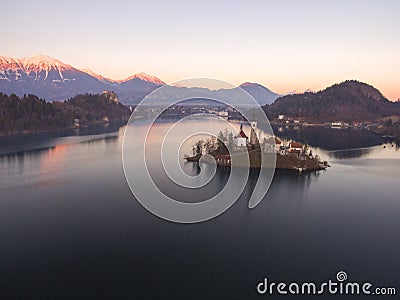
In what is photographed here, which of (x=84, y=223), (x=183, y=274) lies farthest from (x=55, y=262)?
(x=183, y=274)

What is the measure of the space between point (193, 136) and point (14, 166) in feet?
33.8

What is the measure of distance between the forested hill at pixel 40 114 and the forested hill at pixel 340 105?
19.4 metres

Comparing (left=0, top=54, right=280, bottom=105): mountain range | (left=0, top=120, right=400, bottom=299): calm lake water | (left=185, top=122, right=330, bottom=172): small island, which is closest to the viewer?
(left=0, top=120, right=400, bottom=299): calm lake water

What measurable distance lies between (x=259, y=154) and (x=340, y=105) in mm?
33170

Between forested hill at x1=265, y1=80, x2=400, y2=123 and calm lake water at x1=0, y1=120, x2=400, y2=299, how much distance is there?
89.7ft

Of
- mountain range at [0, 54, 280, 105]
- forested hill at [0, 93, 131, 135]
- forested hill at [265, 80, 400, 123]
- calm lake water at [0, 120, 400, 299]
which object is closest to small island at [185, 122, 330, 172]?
calm lake water at [0, 120, 400, 299]

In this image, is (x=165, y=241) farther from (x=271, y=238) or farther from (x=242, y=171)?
(x=242, y=171)

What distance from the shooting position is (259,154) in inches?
462

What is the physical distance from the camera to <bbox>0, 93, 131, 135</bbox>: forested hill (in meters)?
21.2

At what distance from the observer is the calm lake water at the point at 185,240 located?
4.52m

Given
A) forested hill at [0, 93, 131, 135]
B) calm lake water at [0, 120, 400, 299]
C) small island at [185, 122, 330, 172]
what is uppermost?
forested hill at [0, 93, 131, 135]

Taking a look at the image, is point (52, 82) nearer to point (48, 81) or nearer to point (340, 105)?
point (48, 81)

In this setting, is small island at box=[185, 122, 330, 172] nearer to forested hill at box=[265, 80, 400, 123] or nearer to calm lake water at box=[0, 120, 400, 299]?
calm lake water at box=[0, 120, 400, 299]

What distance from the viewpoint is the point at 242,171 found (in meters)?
10.7
